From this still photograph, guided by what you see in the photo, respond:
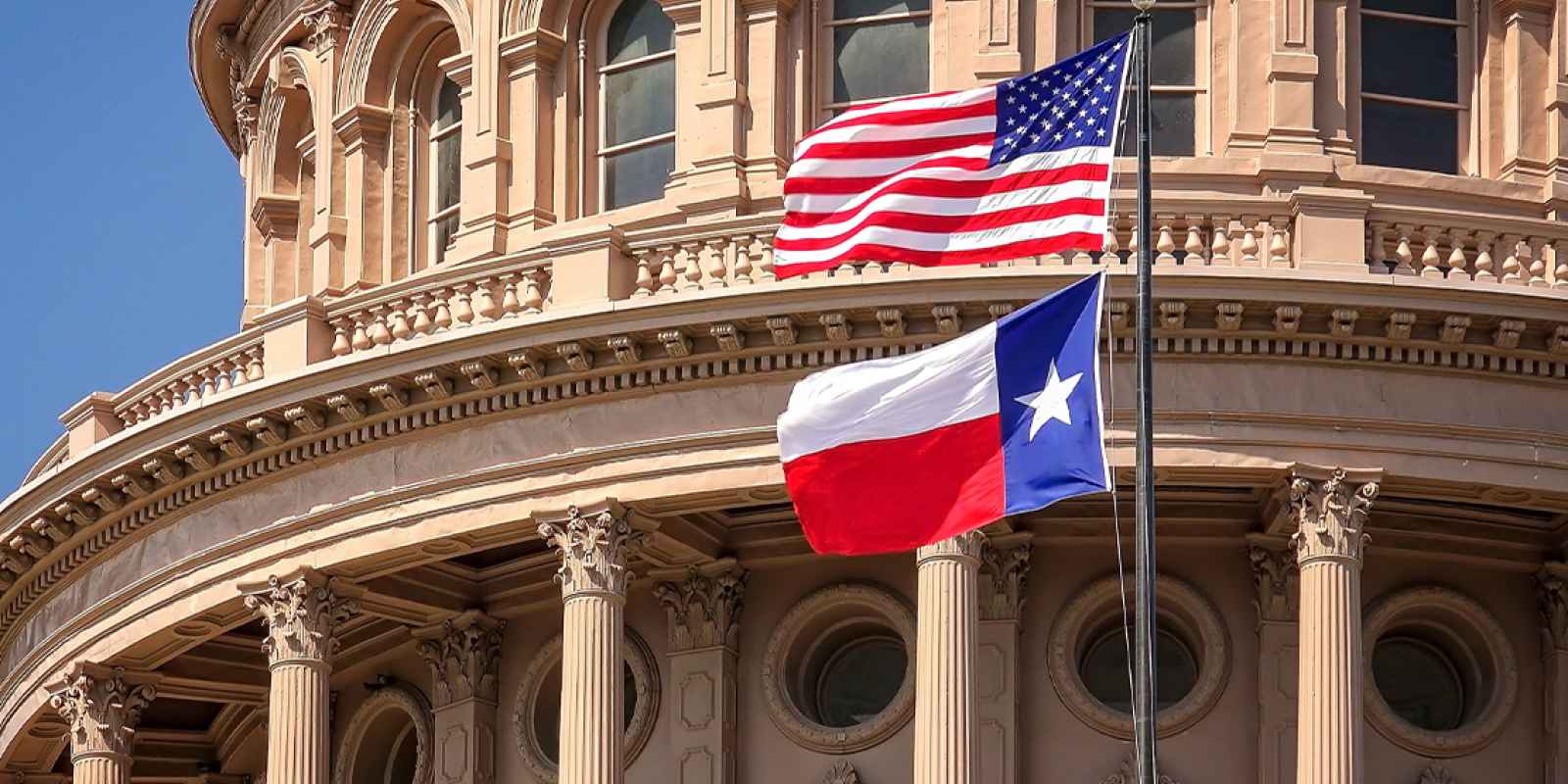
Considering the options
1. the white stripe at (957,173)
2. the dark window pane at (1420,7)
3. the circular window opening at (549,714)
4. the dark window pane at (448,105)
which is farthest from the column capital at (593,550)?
the dark window pane at (1420,7)

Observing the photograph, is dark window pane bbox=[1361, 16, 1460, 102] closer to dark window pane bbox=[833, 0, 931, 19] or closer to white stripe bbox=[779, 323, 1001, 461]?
dark window pane bbox=[833, 0, 931, 19]

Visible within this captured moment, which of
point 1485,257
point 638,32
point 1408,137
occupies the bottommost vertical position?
point 1485,257

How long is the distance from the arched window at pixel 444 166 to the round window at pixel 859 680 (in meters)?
8.31

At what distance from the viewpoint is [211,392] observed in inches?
1757

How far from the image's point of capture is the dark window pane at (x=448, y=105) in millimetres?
49125

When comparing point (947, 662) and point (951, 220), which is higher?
point (951, 220)

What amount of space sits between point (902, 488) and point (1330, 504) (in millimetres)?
8953

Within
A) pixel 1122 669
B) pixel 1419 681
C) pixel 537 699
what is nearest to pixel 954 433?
pixel 1122 669

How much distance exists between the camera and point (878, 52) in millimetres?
45562

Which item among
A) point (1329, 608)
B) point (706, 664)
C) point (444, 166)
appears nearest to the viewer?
point (1329, 608)

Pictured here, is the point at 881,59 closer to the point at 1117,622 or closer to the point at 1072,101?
the point at 1117,622

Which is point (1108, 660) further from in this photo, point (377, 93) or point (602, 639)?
→ point (377, 93)

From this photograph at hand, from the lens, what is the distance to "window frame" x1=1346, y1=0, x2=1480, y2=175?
44688 millimetres

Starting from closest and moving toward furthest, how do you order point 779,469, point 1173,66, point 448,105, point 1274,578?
1. point 779,469
2. point 1274,578
3. point 1173,66
4. point 448,105
